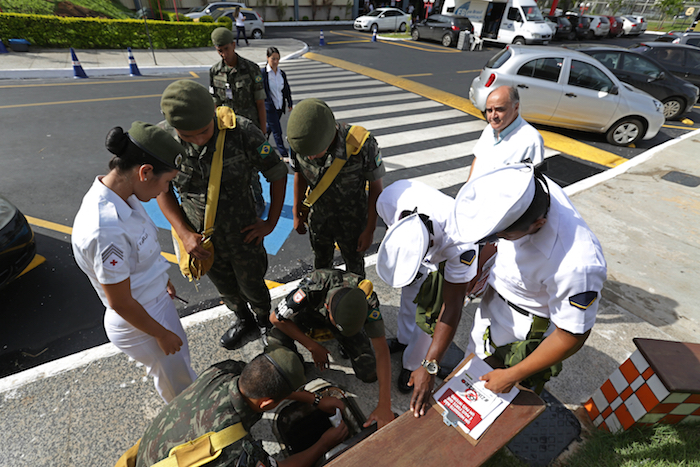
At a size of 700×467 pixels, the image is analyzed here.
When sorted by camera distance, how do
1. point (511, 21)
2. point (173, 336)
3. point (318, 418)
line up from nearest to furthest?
point (173, 336) → point (318, 418) → point (511, 21)

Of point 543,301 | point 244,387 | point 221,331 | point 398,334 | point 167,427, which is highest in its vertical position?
point 543,301

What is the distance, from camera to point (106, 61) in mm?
12961

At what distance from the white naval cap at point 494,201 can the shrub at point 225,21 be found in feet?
65.2

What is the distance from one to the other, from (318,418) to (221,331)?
141 cm

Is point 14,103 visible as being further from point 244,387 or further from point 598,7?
point 598,7

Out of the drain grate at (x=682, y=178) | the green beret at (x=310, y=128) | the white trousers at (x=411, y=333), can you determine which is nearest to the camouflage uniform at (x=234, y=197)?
the green beret at (x=310, y=128)

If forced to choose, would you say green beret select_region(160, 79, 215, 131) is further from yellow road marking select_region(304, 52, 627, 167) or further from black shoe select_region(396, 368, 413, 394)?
yellow road marking select_region(304, 52, 627, 167)

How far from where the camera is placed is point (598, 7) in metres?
39.2

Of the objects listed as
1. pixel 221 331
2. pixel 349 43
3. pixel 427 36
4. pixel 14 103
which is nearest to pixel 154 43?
pixel 14 103

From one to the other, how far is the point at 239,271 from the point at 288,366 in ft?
4.66

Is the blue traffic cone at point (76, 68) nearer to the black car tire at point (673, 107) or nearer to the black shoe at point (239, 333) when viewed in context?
the black shoe at point (239, 333)

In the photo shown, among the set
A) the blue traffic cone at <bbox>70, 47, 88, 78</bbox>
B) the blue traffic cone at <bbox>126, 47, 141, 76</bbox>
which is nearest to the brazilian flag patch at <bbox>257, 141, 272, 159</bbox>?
the blue traffic cone at <bbox>126, 47, 141, 76</bbox>

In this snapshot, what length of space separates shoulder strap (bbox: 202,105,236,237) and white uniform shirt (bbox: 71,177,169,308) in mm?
633

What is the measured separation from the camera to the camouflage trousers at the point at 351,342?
2650 mm
